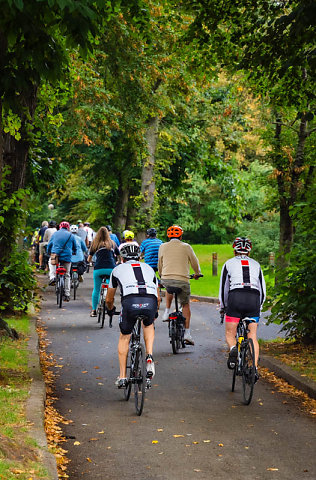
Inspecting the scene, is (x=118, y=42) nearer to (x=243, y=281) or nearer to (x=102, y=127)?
(x=102, y=127)

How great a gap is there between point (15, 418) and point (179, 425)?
5.55 feet

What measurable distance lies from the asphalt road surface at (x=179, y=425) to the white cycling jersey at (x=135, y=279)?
50.5 inches

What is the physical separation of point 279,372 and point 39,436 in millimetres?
5235

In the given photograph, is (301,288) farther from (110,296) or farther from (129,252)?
(129,252)

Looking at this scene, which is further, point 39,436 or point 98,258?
point 98,258

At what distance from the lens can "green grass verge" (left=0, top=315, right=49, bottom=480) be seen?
571 centimetres

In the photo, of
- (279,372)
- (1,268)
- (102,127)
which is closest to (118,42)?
(102,127)

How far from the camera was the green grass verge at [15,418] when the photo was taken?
18.7 ft

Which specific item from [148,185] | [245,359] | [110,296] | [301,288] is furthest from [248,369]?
[148,185]

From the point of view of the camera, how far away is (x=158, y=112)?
23078 millimetres

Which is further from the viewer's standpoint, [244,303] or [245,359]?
[244,303]

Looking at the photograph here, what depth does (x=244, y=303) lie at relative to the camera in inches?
390

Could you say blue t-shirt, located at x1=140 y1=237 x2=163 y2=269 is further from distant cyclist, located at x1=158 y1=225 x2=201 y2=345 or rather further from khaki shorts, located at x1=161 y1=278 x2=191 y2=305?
khaki shorts, located at x1=161 y1=278 x2=191 y2=305

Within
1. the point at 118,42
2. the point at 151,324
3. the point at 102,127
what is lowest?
the point at 151,324
